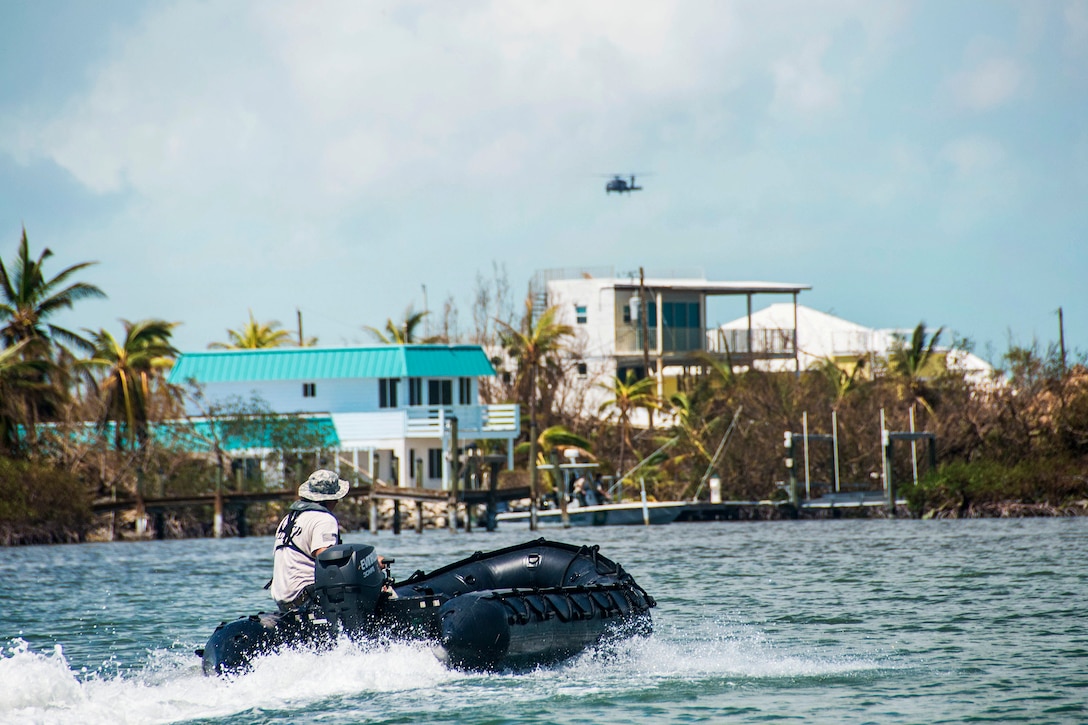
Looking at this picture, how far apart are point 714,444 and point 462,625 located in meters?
37.2

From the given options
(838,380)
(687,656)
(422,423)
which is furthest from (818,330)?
(687,656)

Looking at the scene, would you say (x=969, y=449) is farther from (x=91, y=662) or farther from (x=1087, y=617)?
(x=91, y=662)

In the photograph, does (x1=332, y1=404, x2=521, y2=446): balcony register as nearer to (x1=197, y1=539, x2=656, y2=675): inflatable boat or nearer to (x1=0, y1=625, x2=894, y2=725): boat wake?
(x1=0, y1=625, x2=894, y2=725): boat wake

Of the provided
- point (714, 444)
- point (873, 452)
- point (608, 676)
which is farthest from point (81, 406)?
point (608, 676)

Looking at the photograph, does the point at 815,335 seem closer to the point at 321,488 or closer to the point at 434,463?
the point at 434,463

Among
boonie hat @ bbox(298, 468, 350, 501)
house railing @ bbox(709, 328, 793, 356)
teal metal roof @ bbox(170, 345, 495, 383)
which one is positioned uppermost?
house railing @ bbox(709, 328, 793, 356)

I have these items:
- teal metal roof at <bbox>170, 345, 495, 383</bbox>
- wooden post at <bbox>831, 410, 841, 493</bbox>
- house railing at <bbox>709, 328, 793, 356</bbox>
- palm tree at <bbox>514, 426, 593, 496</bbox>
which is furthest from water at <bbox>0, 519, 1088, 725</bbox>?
house railing at <bbox>709, 328, 793, 356</bbox>

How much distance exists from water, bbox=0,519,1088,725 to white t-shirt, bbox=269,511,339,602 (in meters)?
0.61

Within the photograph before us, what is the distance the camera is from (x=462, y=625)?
1220 cm

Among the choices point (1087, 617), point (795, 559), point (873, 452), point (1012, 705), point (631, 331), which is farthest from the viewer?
point (631, 331)

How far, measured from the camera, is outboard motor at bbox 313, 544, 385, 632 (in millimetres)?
11820

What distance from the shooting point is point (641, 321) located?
204 feet

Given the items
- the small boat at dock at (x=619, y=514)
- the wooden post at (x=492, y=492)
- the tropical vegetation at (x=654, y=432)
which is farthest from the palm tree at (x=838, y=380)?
the wooden post at (x=492, y=492)

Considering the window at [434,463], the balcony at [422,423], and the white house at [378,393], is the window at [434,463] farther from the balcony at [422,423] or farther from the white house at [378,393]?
the balcony at [422,423]
